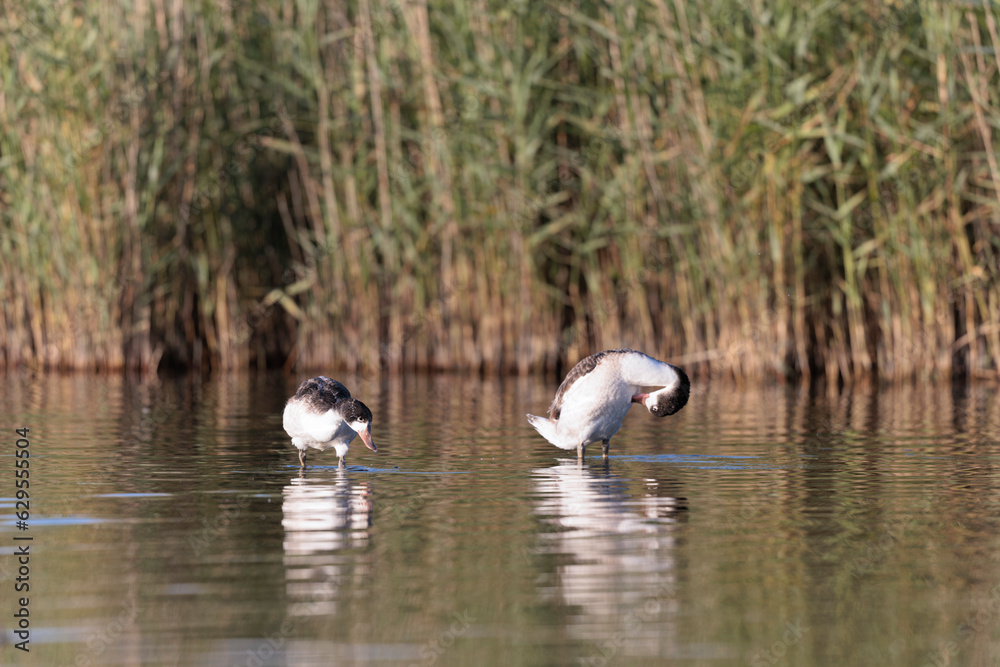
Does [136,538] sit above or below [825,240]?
below

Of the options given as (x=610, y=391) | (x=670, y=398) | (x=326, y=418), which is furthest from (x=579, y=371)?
(x=326, y=418)

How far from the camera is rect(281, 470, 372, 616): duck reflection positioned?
18.6 ft

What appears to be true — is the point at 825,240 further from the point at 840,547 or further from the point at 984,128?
the point at 840,547

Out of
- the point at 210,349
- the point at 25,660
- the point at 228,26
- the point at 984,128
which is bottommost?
the point at 25,660

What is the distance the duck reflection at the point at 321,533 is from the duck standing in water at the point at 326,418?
227 mm

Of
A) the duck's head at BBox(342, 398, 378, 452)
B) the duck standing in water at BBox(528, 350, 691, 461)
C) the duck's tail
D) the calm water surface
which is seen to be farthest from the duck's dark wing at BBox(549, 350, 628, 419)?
the duck's head at BBox(342, 398, 378, 452)

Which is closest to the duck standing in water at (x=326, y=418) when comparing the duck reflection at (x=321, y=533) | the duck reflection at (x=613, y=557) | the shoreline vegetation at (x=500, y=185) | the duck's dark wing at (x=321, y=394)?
the duck's dark wing at (x=321, y=394)

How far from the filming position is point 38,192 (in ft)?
58.3

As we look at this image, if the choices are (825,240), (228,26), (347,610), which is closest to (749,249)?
(825,240)

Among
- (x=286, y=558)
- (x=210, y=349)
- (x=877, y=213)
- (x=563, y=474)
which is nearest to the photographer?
(x=286, y=558)

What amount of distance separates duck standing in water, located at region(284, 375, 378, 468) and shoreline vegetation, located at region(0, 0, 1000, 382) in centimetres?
695

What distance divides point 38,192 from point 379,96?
4.13 m

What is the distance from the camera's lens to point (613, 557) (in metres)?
6.33

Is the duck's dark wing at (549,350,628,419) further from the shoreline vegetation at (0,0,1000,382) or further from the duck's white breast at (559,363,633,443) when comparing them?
the shoreline vegetation at (0,0,1000,382)
